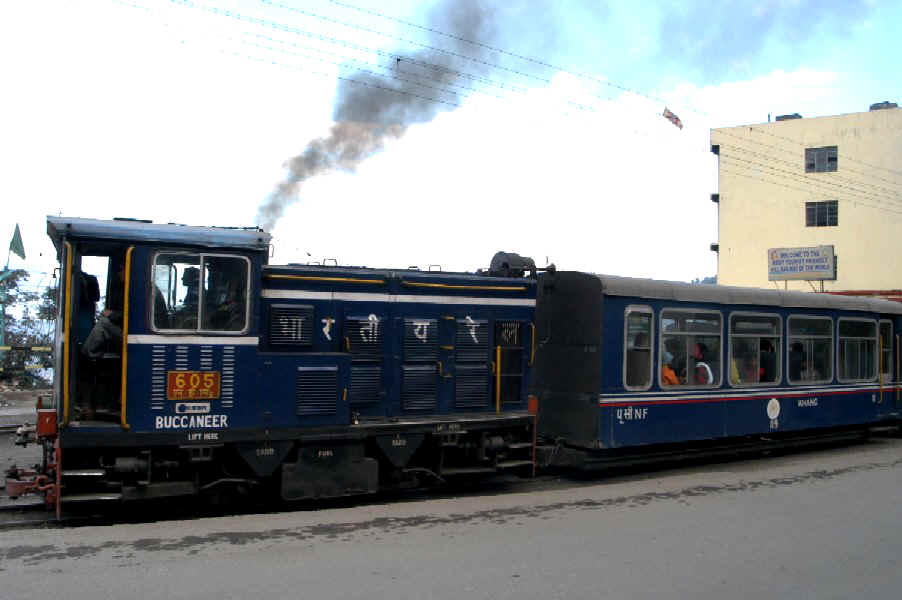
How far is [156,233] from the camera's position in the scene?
295 inches

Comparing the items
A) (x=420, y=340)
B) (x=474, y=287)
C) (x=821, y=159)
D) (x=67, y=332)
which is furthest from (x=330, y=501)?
(x=821, y=159)

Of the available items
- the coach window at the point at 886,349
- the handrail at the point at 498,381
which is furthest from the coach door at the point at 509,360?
the coach window at the point at 886,349

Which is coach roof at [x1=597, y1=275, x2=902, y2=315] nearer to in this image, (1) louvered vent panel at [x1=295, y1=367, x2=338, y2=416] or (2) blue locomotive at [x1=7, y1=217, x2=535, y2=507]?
(2) blue locomotive at [x1=7, y1=217, x2=535, y2=507]

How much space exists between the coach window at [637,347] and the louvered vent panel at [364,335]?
12.6ft

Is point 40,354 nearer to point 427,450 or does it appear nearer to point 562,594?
point 427,450

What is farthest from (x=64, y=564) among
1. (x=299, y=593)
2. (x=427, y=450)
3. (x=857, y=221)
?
(x=857, y=221)

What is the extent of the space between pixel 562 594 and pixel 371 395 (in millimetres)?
4202

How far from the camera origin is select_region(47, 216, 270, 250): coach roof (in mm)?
7312

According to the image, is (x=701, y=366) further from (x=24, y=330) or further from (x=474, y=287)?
(x=24, y=330)

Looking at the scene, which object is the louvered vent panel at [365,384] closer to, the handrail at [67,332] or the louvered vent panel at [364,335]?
the louvered vent panel at [364,335]

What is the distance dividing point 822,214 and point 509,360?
32287 mm

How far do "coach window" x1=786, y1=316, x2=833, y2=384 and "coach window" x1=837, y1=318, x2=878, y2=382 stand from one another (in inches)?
15.7

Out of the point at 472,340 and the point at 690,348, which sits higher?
the point at 472,340

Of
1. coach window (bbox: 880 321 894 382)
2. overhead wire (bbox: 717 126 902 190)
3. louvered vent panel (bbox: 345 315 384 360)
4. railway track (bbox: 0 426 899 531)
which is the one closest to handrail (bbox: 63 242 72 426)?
railway track (bbox: 0 426 899 531)
